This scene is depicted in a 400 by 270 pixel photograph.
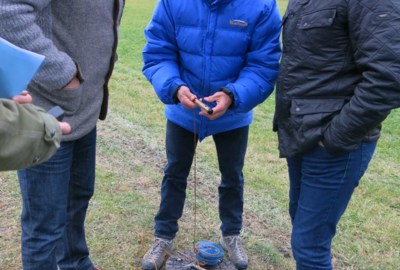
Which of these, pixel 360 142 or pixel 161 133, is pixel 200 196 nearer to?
pixel 161 133

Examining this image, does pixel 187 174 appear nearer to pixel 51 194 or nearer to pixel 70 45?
pixel 51 194

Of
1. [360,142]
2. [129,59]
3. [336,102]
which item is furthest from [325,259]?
[129,59]

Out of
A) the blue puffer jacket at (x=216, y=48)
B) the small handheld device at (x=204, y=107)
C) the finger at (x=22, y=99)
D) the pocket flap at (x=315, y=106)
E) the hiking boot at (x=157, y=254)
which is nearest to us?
the finger at (x=22, y=99)

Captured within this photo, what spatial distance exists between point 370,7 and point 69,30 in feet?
4.14

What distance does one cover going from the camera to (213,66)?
2.66m

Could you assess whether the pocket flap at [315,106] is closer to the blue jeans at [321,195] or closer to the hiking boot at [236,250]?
the blue jeans at [321,195]

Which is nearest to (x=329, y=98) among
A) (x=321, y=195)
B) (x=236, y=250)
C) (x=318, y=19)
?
(x=318, y=19)

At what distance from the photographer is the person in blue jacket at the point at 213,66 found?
259 centimetres

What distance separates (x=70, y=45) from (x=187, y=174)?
1.26m

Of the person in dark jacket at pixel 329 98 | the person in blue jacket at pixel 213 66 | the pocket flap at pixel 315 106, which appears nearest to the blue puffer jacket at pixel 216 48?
the person in blue jacket at pixel 213 66

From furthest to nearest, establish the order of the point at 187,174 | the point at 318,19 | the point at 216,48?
the point at 187,174, the point at 216,48, the point at 318,19

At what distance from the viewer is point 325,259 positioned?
2291 mm

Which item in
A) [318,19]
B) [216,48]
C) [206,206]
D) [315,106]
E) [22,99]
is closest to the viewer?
[22,99]

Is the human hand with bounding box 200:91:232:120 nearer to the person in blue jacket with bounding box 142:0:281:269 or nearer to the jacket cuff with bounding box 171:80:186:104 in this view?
the person in blue jacket with bounding box 142:0:281:269
